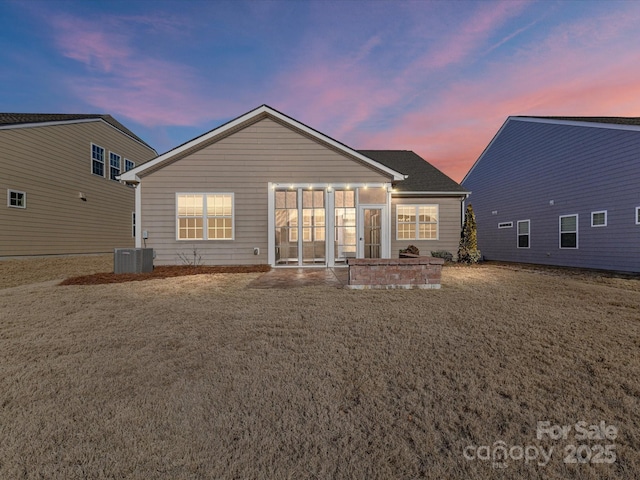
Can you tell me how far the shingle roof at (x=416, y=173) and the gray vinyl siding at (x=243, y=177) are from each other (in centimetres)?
298

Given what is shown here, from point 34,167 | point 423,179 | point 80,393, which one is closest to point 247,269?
point 80,393

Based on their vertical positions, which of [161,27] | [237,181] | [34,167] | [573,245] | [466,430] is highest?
[161,27]

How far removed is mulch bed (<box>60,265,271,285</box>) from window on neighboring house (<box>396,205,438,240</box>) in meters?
6.95

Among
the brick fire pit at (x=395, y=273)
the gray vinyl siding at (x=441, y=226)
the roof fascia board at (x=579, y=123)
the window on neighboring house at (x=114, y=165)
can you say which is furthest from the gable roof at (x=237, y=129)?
the window on neighboring house at (x=114, y=165)

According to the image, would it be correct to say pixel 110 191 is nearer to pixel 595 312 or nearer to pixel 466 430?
pixel 466 430

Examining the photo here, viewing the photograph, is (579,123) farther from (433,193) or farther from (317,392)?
(317,392)

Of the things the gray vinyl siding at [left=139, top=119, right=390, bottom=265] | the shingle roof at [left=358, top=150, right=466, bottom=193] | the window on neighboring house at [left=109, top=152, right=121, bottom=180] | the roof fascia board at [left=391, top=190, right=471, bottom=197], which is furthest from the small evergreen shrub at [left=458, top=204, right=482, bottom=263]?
the window on neighboring house at [left=109, top=152, right=121, bottom=180]

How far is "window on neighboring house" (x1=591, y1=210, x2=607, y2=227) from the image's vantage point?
12.1 m

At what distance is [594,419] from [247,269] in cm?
905

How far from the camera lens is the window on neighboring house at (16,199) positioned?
12.2 meters

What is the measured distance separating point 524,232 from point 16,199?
88.5ft

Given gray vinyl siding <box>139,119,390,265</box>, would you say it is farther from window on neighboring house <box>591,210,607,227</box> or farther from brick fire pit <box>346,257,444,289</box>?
window on neighboring house <box>591,210,607,227</box>

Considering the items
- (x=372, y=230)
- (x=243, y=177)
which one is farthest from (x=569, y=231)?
(x=243, y=177)

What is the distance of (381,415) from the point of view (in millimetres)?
2219
